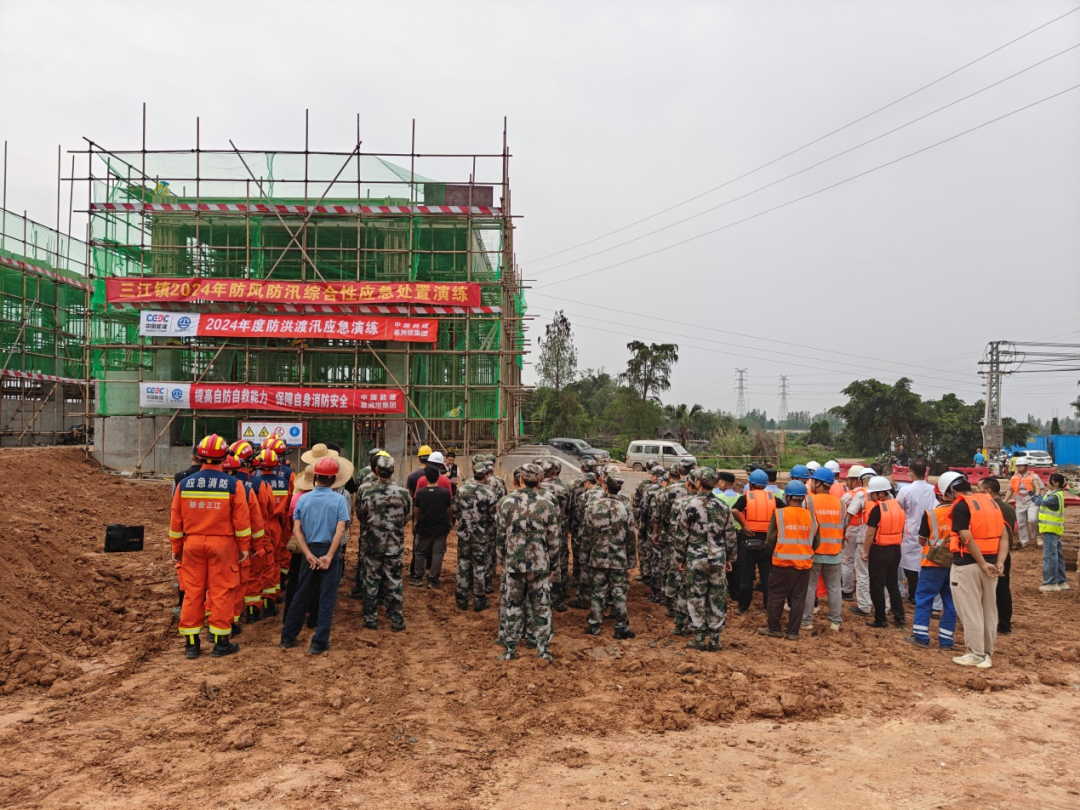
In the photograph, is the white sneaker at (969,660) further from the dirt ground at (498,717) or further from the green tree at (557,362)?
the green tree at (557,362)

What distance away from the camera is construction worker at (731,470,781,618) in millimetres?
7070

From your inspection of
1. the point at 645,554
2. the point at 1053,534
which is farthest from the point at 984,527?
the point at 1053,534

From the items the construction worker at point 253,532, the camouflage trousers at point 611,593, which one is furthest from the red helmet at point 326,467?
the camouflage trousers at point 611,593

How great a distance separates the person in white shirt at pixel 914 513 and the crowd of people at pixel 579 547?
18 millimetres

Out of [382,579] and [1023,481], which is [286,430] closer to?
[382,579]

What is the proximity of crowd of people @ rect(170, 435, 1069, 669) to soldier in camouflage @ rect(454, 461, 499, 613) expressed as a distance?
15 millimetres

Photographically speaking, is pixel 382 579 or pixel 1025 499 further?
pixel 1025 499

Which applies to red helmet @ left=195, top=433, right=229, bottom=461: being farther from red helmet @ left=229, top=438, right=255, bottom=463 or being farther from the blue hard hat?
the blue hard hat

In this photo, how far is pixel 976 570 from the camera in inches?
227

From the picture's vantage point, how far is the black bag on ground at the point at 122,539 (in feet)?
29.7

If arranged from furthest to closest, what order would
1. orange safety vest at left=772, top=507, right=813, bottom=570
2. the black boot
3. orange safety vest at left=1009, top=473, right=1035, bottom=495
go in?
orange safety vest at left=1009, top=473, right=1035, bottom=495, orange safety vest at left=772, top=507, right=813, bottom=570, the black boot

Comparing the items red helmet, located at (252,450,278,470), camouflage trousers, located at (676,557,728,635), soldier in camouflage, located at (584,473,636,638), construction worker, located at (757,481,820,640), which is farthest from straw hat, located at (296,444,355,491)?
construction worker, located at (757,481,820,640)

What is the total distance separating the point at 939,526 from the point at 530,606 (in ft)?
12.3

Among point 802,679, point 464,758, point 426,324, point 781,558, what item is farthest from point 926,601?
point 426,324
